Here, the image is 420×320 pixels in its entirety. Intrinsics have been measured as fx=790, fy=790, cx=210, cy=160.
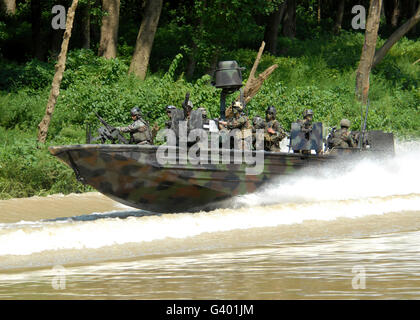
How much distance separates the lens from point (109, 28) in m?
28.6

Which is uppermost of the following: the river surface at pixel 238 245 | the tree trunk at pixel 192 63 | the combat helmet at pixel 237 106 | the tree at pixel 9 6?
the tree at pixel 9 6

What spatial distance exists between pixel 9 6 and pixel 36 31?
4.73 m

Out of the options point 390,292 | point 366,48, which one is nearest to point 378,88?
point 366,48

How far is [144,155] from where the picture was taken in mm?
14555

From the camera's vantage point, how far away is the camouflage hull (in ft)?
46.7

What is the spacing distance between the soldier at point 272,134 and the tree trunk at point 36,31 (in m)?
16.7

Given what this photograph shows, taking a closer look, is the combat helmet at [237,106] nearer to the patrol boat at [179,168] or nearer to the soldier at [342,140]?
the patrol boat at [179,168]

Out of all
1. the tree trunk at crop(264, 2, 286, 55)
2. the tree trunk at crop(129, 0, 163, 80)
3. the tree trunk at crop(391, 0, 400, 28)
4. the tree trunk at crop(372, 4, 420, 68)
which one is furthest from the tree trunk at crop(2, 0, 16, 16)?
the tree trunk at crop(391, 0, 400, 28)

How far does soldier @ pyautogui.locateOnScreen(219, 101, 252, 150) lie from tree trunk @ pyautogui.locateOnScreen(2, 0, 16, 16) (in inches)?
843

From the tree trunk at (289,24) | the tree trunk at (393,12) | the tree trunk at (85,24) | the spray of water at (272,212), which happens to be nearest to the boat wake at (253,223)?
the spray of water at (272,212)

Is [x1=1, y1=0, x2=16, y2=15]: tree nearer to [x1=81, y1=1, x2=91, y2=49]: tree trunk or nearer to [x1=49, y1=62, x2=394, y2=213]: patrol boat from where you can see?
[x1=81, y1=1, x2=91, y2=49]: tree trunk

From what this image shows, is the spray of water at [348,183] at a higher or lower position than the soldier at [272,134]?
lower

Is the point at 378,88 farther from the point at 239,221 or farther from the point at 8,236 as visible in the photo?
the point at 8,236

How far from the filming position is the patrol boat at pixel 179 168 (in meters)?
14.3
